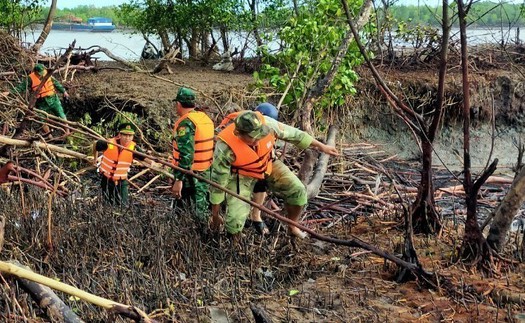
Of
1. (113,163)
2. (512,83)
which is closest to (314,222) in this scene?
(113,163)

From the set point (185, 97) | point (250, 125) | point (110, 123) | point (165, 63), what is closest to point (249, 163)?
point (250, 125)

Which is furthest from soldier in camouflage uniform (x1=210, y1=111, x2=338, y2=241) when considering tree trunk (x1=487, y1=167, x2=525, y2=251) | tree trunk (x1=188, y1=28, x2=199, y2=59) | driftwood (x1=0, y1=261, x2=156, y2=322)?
tree trunk (x1=188, y1=28, x2=199, y2=59)

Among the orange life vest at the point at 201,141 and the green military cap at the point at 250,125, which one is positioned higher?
the green military cap at the point at 250,125

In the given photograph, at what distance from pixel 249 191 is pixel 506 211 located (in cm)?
225

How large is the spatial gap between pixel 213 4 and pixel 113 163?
26.9ft

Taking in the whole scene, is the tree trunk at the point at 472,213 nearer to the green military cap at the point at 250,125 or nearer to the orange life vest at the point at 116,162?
the green military cap at the point at 250,125

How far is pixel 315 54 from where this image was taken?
10.0m

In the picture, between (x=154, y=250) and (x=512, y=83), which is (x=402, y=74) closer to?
(x=512, y=83)

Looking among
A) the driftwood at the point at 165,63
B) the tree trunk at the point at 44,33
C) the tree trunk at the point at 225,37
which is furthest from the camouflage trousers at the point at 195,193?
the tree trunk at the point at 225,37

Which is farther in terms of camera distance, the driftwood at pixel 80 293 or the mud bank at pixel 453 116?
the mud bank at pixel 453 116

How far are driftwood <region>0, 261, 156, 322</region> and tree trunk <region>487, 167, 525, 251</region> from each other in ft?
11.5

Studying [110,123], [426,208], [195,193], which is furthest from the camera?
[110,123]

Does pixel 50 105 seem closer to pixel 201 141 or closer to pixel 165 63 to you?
pixel 165 63

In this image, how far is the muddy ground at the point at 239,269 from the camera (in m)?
5.30
